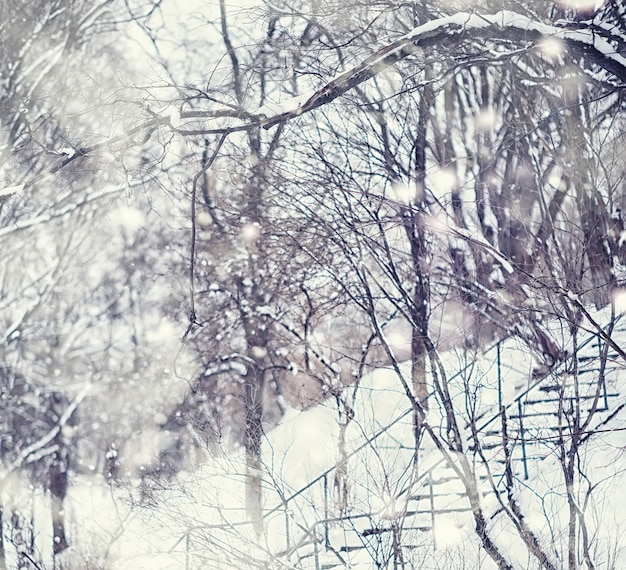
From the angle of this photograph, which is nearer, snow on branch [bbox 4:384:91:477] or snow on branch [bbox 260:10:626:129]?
snow on branch [bbox 260:10:626:129]

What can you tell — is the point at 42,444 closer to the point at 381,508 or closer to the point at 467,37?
the point at 381,508

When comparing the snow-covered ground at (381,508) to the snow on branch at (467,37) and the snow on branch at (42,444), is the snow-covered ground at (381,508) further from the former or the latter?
the snow on branch at (42,444)

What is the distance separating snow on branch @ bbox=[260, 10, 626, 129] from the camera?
456cm

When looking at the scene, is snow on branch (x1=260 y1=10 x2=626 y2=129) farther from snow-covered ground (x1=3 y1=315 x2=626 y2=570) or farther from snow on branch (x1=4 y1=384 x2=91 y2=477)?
snow on branch (x1=4 y1=384 x2=91 y2=477)

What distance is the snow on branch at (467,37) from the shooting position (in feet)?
15.0

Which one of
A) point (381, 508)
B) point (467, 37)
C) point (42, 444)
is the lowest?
point (381, 508)

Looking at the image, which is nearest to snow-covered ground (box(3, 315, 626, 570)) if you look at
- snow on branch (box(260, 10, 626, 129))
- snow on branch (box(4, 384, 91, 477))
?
snow on branch (box(260, 10, 626, 129))

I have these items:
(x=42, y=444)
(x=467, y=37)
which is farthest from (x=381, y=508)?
(x=42, y=444)

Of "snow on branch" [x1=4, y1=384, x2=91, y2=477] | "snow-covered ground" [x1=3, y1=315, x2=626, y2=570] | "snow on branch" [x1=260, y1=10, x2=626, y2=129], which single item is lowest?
"snow-covered ground" [x1=3, y1=315, x2=626, y2=570]

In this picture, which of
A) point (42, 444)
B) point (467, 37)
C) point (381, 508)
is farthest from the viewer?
point (42, 444)

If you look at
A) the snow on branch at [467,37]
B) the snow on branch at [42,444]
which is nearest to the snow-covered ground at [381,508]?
the snow on branch at [467,37]

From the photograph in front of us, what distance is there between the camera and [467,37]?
15.7 ft

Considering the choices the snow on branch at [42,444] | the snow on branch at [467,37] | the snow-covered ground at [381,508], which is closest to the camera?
the snow on branch at [467,37]

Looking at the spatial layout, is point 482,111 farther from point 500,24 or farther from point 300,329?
point 500,24
